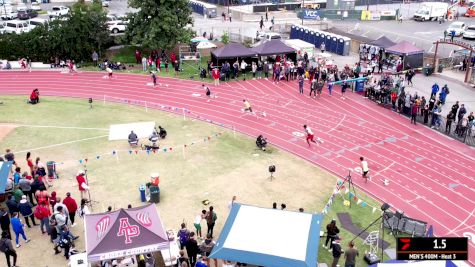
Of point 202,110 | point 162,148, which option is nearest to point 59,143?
point 162,148

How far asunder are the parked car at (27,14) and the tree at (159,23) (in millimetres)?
24738

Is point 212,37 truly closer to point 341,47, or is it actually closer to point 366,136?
point 341,47

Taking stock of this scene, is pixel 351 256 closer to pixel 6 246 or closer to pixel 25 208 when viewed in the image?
pixel 6 246

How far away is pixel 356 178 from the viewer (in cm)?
2189

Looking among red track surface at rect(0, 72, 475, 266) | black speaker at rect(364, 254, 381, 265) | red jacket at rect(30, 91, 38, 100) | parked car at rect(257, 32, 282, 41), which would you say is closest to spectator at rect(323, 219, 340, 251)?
black speaker at rect(364, 254, 381, 265)

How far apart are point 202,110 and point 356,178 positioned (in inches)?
482

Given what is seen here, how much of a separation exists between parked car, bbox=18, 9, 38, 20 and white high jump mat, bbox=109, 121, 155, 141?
38.6 m

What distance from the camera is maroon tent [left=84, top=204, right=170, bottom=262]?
13.8m

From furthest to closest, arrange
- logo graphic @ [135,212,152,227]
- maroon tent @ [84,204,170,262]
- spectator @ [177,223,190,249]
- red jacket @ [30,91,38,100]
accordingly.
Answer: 1. red jacket @ [30,91,38,100]
2. spectator @ [177,223,190,249]
3. logo graphic @ [135,212,152,227]
4. maroon tent @ [84,204,170,262]

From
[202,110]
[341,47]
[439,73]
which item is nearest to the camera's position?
[202,110]

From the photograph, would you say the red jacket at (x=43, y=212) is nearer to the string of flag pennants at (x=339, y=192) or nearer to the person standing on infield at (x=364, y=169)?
the string of flag pennants at (x=339, y=192)

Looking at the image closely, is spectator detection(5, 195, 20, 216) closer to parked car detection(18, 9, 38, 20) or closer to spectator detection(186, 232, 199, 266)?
spectator detection(186, 232, 199, 266)

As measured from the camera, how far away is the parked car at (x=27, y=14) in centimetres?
5872

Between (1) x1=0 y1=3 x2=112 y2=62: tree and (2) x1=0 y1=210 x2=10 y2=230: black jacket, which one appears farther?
(1) x1=0 y1=3 x2=112 y2=62: tree
